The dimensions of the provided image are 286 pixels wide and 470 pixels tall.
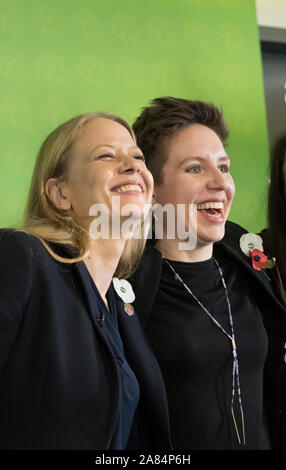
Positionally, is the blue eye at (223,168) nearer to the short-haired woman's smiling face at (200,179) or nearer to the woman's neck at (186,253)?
the short-haired woman's smiling face at (200,179)

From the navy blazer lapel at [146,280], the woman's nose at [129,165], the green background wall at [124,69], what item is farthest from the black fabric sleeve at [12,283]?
the green background wall at [124,69]

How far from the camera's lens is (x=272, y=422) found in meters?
1.64

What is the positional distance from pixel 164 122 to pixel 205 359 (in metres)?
0.77

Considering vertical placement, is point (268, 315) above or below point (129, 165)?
below

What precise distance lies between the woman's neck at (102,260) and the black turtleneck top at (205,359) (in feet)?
0.69

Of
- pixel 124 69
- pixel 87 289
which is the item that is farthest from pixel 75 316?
pixel 124 69

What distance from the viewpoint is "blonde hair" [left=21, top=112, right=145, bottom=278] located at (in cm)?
140

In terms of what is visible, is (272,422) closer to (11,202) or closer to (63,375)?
(63,375)

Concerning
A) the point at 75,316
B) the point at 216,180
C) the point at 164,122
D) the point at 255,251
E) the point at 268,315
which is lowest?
the point at 75,316

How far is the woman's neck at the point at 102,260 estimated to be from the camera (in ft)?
4.85

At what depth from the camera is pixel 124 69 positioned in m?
2.64

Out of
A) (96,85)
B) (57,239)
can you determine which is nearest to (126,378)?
(57,239)

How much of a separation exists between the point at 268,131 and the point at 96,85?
3.78 feet

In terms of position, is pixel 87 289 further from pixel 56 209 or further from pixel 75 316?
pixel 56 209
